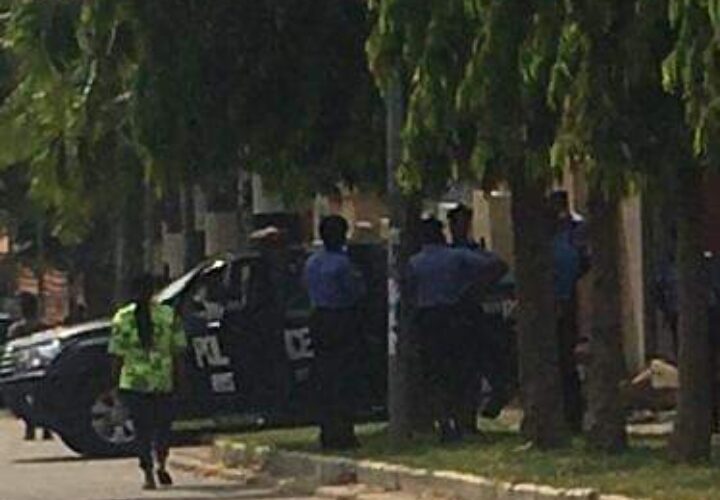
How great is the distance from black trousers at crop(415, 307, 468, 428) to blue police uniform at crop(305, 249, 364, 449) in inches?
22.5

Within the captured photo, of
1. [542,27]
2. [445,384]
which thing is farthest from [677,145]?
[445,384]

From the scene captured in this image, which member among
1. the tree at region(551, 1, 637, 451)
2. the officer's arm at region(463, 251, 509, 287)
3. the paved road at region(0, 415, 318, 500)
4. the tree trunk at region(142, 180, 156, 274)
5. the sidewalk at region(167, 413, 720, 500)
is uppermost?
the tree trunk at region(142, 180, 156, 274)

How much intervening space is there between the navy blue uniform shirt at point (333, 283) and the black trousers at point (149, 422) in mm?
1468

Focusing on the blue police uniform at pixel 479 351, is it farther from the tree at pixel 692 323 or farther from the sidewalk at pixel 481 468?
the tree at pixel 692 323

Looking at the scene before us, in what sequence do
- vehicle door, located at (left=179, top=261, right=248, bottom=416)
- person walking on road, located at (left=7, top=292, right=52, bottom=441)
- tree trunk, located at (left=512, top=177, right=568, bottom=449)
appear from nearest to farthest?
tree trunk, located at (left=512, top=177, right=568, bottom=449) < vehicle door, located at (left=179, top=261, right=248, bottom=416) < person walking on road, located at (left=7, top=292, right=52, bottom=441)

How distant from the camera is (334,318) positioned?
64.6 feet

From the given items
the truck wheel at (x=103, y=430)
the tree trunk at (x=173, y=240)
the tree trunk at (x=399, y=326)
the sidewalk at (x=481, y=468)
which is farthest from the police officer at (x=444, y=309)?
the tree trunk at (x=173, y=240)

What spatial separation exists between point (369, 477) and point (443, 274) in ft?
7.31

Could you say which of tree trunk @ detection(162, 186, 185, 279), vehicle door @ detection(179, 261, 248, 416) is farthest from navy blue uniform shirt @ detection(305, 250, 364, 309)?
tree trunk @ detection(162, 186, 185, 279)

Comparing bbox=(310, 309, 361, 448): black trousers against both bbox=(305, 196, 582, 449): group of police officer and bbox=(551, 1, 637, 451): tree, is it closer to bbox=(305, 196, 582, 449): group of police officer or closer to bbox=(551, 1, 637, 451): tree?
bbox=(305, 196, 582, 449): group of police officer

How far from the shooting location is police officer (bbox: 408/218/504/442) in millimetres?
19969

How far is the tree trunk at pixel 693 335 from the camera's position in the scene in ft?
53.2

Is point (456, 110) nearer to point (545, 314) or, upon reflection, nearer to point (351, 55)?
point (545, 314)

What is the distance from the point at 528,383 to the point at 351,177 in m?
3.46
